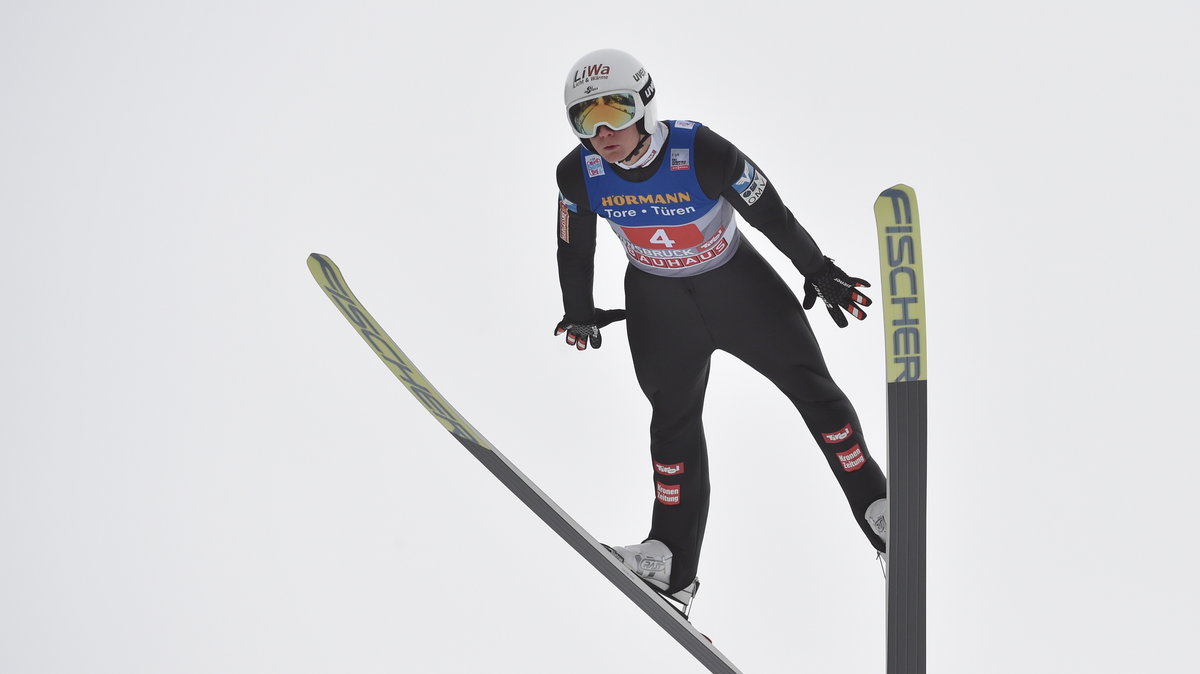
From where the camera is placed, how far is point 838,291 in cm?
262

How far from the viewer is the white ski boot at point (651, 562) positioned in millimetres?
3039

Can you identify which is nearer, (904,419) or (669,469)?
(904,419)

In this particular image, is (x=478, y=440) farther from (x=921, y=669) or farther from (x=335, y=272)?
(x=921, y=669)

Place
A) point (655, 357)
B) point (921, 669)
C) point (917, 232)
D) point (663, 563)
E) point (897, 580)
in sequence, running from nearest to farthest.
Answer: point (917, 232) → point (897, 580) → point (921, 669) → point (655, 357) → point (663, 563)

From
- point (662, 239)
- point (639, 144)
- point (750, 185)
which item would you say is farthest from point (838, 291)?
point (639, 144)

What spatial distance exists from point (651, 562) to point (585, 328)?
751 mm

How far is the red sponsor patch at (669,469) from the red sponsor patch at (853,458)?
48 cm

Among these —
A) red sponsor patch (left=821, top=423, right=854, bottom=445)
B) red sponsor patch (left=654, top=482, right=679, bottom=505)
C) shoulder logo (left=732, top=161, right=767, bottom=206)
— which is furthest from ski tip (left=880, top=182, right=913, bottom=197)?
red sponsor patch (left=654, top=482, right=679, bottom=505)

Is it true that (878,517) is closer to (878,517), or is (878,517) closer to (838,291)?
(878,517)

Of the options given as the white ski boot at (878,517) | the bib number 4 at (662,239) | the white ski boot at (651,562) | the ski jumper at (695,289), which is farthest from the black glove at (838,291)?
the white ski boot at (651,562)

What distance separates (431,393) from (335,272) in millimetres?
444

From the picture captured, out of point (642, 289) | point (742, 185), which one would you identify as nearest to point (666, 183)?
point (742, 185)

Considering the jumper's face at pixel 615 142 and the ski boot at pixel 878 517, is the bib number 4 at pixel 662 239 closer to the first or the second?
the jumper's face at pixel 615 142

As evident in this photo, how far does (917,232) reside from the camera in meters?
2.10
